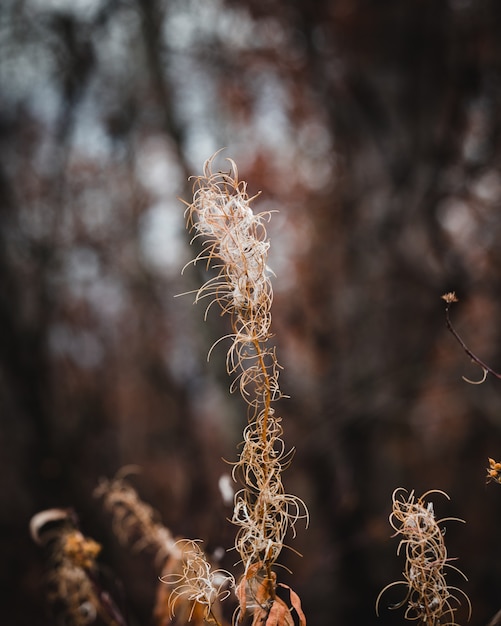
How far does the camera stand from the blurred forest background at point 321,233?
3.16 m

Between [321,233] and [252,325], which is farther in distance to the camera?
[321,233]

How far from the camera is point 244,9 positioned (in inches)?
157

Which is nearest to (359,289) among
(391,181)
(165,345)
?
(391,181)

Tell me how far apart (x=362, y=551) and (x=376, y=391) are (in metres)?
1.26

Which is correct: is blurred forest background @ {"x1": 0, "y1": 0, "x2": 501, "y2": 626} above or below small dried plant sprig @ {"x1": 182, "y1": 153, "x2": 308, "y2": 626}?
above

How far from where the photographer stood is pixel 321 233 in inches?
241

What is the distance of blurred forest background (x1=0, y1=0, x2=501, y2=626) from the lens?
3162 millimetres

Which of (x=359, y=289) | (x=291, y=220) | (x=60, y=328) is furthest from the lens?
(x=291, y=220)

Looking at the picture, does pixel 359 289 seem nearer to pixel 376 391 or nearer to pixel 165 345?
pixel 376 391

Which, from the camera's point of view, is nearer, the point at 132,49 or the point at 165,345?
the point at 132,49

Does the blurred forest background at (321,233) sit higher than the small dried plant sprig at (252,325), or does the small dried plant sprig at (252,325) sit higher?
the blurred forest background at (321,233)

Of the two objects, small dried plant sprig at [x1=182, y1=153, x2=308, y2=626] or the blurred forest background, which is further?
the blurred forest background

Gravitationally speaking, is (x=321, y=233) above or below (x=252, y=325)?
above

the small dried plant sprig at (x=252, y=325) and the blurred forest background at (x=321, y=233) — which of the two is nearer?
the small dried plant sprig at (x=252, y=325)
